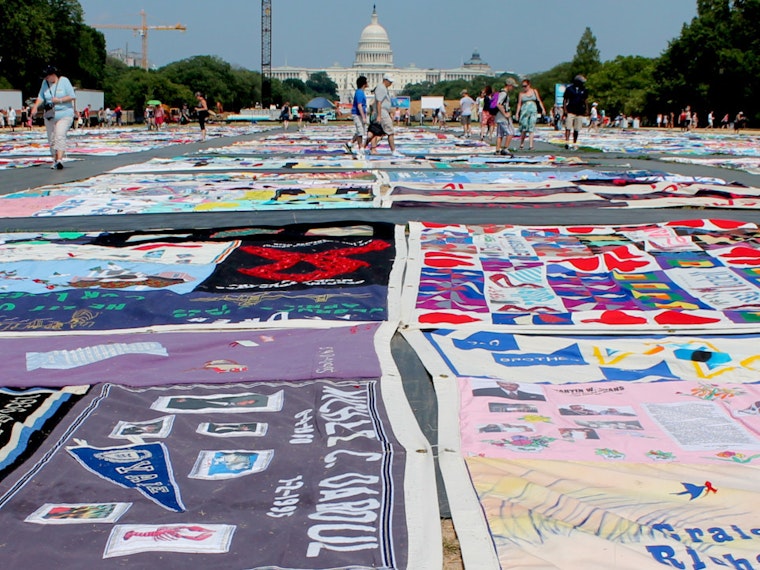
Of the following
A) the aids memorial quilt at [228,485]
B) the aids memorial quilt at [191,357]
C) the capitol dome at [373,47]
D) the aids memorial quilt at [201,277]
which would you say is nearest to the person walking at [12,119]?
the aids memorial quilt at [201,277]

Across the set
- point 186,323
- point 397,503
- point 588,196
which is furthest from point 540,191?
point 397,503

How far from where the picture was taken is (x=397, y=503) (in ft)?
7.42

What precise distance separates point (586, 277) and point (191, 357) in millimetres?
2429

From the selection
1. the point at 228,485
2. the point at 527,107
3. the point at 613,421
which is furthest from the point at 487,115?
the point at 228,485

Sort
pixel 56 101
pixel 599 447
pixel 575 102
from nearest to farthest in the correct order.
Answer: pixel 599 447 → pixel 56 101 → pixel 575 102

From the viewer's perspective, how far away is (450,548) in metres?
2.10

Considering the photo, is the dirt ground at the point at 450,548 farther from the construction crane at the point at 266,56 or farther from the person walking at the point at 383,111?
the construction crane at the point at 266,56

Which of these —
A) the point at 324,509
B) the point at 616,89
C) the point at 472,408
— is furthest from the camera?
the point at 616,89

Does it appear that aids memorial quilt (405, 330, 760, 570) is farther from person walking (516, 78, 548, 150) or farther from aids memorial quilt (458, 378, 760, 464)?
person walking (516, 78, 548, 150)

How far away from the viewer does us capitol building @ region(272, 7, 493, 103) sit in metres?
154

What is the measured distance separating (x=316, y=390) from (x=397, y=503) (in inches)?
37.3

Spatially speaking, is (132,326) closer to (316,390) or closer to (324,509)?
(316,390)

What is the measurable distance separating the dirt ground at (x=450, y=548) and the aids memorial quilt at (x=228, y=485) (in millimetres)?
33

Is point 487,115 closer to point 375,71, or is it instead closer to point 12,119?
point 12,119
